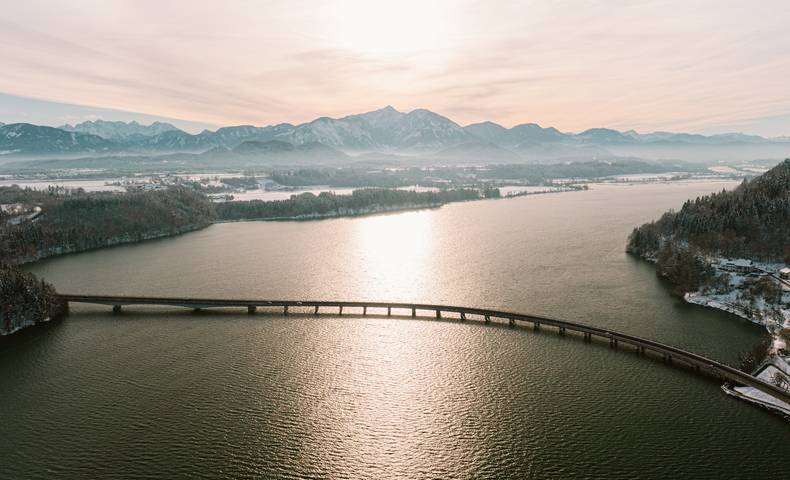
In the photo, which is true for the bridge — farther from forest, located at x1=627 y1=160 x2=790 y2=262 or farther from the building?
forest, located at x1=627 y1=160 x2=790 y2=262

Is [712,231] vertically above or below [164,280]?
above

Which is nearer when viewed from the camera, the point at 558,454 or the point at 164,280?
the point at 558,454

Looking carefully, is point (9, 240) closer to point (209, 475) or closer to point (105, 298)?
point (105, 298)

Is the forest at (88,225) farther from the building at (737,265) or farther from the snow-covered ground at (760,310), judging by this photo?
the building at (737,265)

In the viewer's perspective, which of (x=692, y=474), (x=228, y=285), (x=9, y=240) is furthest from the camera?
(x=9, y=240)

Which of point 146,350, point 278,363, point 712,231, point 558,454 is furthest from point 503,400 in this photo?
point 712,231

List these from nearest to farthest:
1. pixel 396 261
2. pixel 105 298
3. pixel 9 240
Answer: pixel 105 298, pixel 396 261, pixel 9 240

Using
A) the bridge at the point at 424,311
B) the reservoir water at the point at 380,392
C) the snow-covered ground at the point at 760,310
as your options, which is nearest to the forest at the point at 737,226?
the snow-covered ground at the point at 760,310
